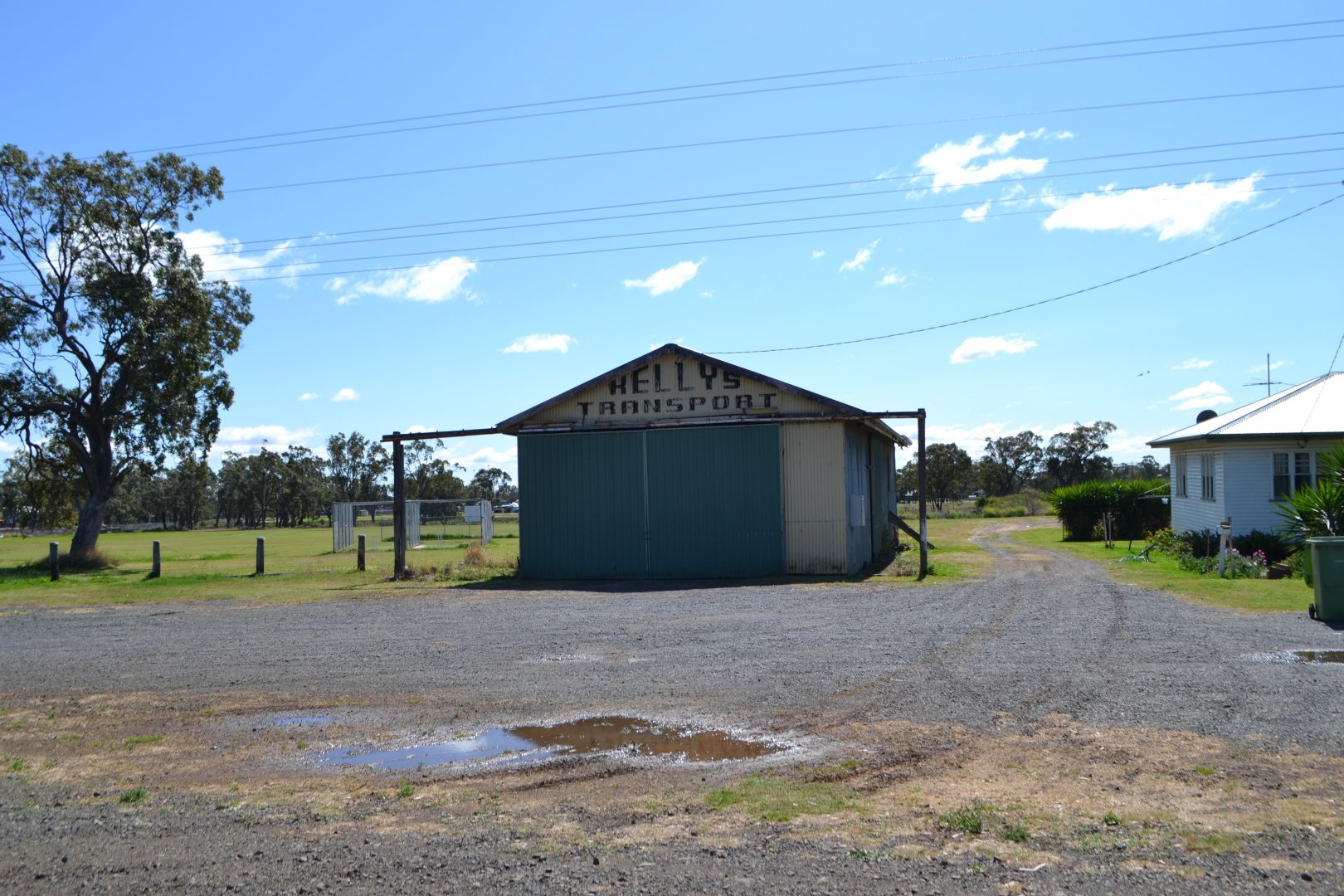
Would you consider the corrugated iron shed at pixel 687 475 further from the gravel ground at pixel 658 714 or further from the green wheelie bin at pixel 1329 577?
the green wheelie bin at pixel 1329 577

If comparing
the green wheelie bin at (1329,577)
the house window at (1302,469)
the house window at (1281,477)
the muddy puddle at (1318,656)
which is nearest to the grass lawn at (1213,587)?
the green wheelie bin at (1329,577)

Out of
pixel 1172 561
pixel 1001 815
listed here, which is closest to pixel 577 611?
pixel 1001 815

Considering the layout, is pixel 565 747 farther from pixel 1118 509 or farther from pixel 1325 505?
pixel 1118 509

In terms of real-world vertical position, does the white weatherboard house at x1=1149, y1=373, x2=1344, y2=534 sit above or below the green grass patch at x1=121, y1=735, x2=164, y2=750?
above

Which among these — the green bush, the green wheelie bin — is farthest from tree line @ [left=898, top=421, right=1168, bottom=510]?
the green wheelie bin

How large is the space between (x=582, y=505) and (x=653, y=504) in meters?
1.64

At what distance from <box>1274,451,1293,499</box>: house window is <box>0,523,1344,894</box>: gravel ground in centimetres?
850

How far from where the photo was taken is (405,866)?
5059 mm

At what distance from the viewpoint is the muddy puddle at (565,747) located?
7.34 meters

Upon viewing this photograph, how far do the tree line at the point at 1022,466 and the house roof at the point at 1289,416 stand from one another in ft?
160

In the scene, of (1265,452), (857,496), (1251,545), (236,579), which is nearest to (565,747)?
(857,496)

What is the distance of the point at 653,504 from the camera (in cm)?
2230

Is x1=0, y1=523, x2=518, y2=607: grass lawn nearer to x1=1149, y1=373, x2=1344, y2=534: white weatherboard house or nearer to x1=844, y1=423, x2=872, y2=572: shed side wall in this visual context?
x1=844, y1=423, x2=872, y2=572: shed side wall

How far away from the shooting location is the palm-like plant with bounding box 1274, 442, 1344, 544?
18.8 metres
